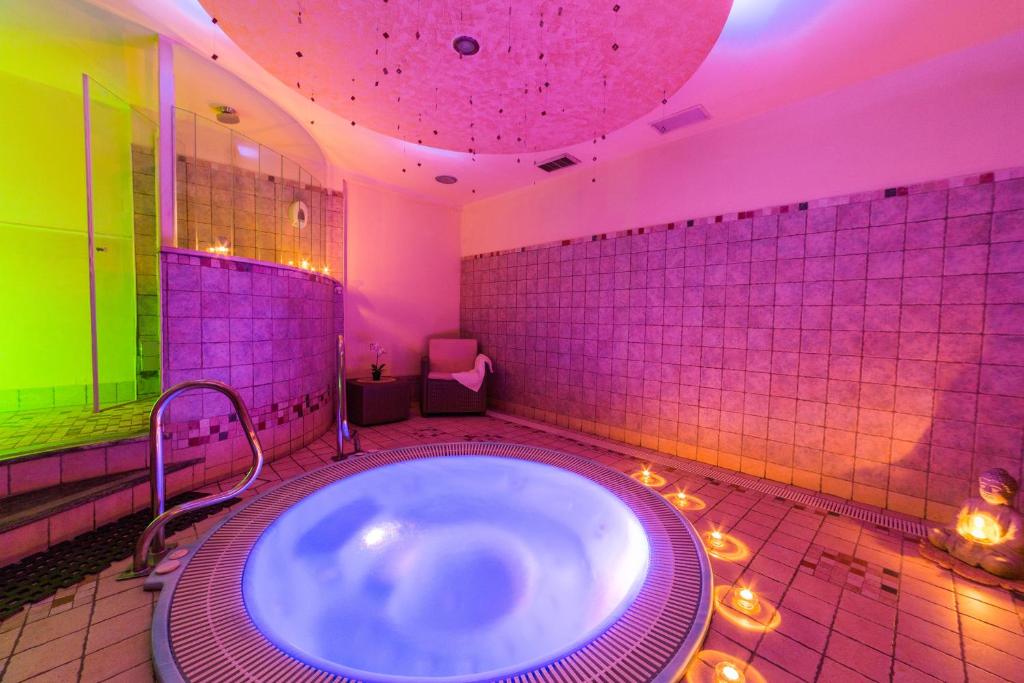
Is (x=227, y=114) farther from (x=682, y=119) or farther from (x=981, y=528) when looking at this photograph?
(x=981, y=528)

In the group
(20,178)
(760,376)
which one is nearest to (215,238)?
(20,178)

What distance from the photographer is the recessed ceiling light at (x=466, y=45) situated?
1694mm

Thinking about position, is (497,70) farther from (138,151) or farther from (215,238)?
(138,151)

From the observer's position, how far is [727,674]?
125cm

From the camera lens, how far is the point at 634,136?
3.27 meters

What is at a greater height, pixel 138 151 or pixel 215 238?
pixel 138 151

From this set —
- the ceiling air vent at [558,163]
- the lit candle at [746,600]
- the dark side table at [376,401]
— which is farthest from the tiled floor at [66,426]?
the ceiling air vent at [558,163]

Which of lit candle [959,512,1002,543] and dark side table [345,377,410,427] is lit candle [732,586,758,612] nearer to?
lit candle [959,512,1002,543]

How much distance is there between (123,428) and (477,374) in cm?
305

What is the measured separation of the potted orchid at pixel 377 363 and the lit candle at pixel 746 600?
3.80 meters

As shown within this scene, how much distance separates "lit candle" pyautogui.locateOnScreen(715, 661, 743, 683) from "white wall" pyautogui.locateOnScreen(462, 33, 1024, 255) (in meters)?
2.95

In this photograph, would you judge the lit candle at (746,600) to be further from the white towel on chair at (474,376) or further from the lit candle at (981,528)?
the white towel on chair at (474,376)

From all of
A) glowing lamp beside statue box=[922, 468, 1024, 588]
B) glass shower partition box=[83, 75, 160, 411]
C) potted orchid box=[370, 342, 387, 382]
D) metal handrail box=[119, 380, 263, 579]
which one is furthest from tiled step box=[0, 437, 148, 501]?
glowing lamp beside statue box=[922, 468, 1024, 588]

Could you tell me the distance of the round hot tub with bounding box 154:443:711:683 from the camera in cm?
130
